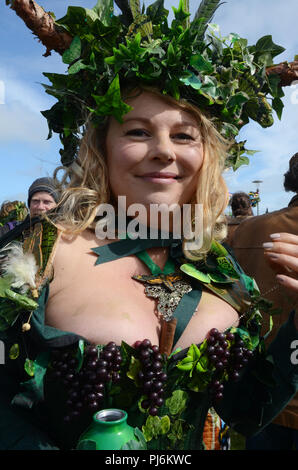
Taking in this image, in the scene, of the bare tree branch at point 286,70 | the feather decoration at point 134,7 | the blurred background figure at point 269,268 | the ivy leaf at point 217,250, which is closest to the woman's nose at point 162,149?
the ivy leaf at point 217,250

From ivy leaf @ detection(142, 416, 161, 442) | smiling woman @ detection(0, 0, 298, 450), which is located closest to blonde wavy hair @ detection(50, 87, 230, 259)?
smiling woman @ detection(0, 0, 298, 450)

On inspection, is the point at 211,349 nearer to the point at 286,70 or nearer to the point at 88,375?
the point at 88,375

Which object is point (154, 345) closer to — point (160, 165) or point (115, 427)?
Result: point (115, 427)

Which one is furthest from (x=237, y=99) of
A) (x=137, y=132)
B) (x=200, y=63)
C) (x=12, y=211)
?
(x=12, y=211)

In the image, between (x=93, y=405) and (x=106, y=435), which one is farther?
(x=93, y=405)

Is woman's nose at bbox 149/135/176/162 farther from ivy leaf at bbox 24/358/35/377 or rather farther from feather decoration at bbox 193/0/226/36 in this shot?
ivy leaf at bbox 24/358/35/377

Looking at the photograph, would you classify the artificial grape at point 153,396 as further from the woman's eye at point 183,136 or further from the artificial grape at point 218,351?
the woman's eye at point 183,136

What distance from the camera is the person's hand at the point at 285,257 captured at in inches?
50.7

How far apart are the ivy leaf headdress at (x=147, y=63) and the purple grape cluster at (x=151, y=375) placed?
2.42ft

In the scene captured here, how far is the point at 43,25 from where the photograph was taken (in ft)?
4.10

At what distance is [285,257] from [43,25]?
1140 mm
